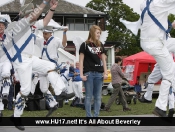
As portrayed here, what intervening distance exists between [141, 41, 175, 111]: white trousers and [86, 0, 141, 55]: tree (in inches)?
2140

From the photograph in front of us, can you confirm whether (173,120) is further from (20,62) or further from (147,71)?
(147,71)

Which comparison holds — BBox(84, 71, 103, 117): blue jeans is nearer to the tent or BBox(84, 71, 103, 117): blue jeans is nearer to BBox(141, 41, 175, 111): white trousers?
BBox(141, 41, 175, 111): white trousers

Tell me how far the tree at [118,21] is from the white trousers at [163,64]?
54.4 m

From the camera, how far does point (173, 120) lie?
7.76 m

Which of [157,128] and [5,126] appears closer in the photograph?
[157,128]

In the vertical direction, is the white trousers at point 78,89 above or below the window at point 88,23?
below

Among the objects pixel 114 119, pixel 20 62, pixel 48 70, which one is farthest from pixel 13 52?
pixel 114 119

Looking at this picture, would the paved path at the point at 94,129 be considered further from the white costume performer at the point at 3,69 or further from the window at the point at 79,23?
the window at the point at 79,23

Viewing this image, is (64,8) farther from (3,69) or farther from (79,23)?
(3,69)

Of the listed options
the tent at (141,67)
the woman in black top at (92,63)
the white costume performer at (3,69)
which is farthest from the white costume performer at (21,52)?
the tent at (141,67)

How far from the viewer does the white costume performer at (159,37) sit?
7418 mm

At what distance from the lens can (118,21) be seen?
6356cm

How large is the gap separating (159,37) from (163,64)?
1.53 feet

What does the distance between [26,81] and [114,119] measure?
65.3 inches
